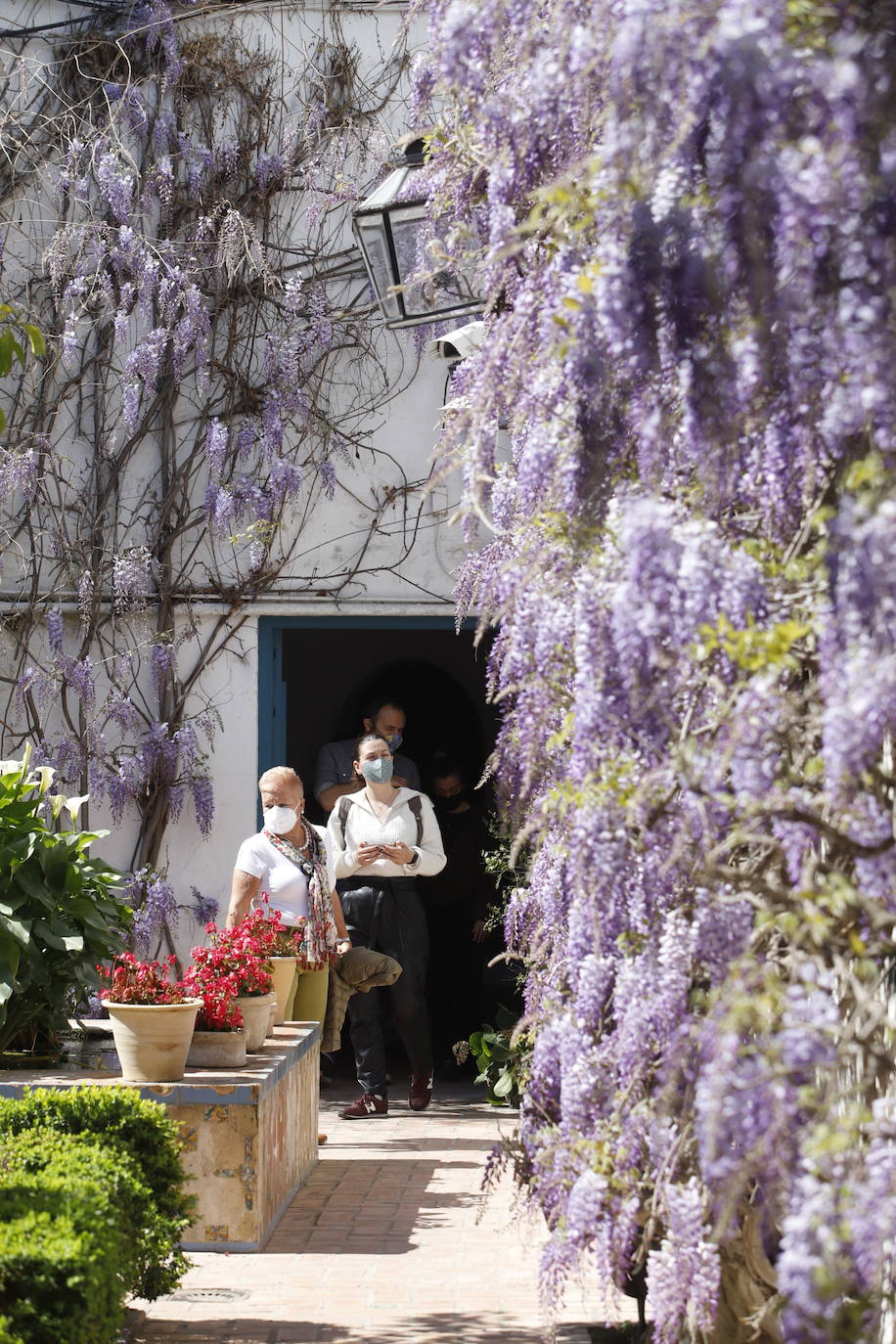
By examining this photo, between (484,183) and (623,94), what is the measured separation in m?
2.04

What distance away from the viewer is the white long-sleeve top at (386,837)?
7434mm

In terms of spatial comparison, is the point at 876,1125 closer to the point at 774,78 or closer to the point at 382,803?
the point at 774,78

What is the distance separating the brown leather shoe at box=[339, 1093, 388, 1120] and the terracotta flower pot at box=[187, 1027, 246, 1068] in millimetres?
2184

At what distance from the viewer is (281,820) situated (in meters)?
6.70

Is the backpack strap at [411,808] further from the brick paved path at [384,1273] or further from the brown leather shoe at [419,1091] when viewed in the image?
the brick paved path at [384,1273]

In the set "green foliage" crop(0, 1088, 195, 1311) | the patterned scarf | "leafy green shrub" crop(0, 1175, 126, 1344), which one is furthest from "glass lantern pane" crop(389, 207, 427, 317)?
"leafy green shrub" crop(0, 1175, 126, 1344)

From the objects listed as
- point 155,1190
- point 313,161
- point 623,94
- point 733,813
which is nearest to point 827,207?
point 623,94

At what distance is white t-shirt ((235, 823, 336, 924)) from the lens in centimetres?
669

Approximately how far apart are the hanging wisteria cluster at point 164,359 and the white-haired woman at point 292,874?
61.1 inches

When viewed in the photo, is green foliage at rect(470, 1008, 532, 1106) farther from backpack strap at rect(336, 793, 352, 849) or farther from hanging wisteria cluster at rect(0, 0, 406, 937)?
hanging wisteria cluster at rect(0, 0, 406, 937)

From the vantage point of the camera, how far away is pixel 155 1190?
4.11 metres

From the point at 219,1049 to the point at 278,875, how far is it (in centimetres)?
146

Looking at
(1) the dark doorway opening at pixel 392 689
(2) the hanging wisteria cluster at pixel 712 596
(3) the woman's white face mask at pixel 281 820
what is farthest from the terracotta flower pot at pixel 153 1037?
(1) the dark doorway opening at pixel 392 689

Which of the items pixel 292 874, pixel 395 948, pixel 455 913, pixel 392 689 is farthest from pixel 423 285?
pixel 392 689
